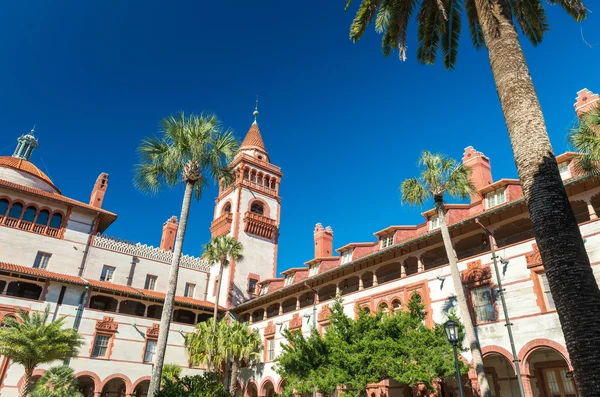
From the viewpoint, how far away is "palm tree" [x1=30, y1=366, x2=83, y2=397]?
2345 centimetres

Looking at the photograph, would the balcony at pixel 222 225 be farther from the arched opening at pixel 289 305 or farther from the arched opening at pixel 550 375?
the arched opening at pixel 550 375

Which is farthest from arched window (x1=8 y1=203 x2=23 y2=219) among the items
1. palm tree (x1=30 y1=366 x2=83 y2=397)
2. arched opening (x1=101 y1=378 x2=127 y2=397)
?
arched opening (x1=101 y1=378 x2=127 y2=397)

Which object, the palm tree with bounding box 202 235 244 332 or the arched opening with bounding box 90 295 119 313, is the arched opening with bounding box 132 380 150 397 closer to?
the arched opening with bounding box 90 295 119 313

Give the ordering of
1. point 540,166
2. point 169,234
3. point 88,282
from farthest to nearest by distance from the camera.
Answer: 1. point 169,234
2. point 88,282
3. point 540,166

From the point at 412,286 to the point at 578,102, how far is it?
14.3m

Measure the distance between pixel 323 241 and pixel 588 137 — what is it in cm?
2765

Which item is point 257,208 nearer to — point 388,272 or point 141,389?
point 141,389

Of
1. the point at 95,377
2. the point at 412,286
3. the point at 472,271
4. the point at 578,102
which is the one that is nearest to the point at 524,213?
the point at 472,271

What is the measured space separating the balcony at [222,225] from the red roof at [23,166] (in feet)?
52.6

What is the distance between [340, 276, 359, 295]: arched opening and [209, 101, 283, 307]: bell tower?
14.3 metres

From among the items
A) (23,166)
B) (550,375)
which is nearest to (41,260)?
(23,166)

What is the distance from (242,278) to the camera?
41812 millimetres

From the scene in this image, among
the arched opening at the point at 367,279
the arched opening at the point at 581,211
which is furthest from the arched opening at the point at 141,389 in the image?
the arched opening at the point at 581,211

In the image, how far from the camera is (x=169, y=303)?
1816 cm
